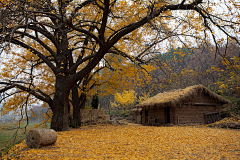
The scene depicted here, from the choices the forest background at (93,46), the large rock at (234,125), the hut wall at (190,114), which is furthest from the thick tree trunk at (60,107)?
the large rock at (234,125)

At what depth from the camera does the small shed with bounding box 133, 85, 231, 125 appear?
15.6 meters

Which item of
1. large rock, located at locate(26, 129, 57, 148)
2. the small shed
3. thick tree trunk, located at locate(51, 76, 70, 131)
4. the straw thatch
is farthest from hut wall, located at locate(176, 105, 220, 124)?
large rock, located at locate(26, 129, 57, 148)

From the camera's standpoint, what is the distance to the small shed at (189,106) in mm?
15617

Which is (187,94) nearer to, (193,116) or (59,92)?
(193,116)

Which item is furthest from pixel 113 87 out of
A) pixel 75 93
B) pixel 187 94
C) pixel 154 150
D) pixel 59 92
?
pixel 154 150

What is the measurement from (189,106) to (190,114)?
81 centimetres

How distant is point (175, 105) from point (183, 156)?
1117 cm

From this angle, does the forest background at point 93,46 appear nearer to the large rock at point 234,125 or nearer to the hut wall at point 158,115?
the large rock at point 234,125

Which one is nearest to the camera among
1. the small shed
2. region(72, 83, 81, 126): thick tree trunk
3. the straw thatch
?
region(72, 83, 81, 126): thick tree trunk

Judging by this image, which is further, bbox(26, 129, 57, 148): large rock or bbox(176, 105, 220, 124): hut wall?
bbox(176, 105, 220, 124): hut wall

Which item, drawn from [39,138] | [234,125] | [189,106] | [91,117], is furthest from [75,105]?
[234,125]

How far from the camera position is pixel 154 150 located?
198 inches

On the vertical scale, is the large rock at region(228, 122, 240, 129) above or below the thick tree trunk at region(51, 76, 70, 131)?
below

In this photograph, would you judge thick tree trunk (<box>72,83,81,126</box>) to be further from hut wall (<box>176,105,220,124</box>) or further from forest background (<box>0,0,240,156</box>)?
hut wall (<box>176,105,220,124</box>)
